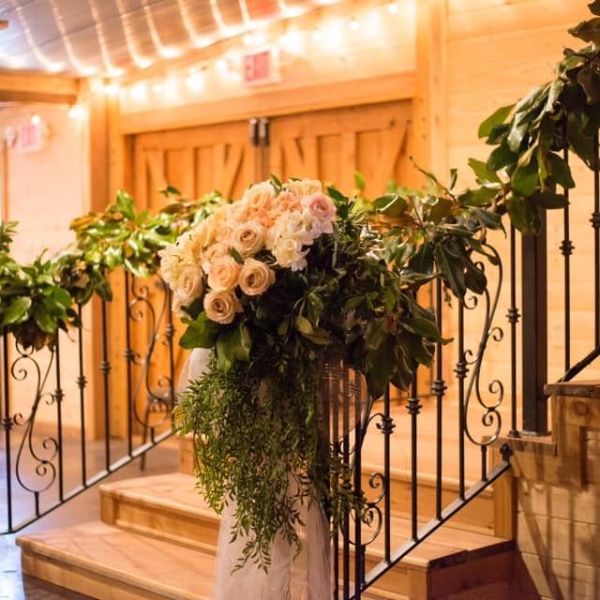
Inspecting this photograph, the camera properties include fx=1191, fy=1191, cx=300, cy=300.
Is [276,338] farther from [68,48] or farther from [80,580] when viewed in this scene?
[68,48]

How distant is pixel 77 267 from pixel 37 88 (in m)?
3.45

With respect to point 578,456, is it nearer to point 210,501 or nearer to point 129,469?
point 210,501

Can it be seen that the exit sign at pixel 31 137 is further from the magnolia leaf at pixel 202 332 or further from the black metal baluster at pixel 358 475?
the magnolia leaf at pixel 202 332

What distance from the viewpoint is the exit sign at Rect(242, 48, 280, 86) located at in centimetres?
695

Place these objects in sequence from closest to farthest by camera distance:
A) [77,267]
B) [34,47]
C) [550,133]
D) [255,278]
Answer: [255,278] → [550,133] → [77,267] → [34,47]

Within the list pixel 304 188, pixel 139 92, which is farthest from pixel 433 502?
pixel 139 92

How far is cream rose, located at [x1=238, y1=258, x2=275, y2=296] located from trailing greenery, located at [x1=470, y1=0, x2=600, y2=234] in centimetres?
85

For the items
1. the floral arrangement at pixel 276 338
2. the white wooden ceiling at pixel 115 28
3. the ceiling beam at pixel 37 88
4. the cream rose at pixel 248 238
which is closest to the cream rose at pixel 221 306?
the floral arrangement at pixel 276 338

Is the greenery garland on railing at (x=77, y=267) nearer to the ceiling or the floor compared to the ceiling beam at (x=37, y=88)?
nearer to the floor

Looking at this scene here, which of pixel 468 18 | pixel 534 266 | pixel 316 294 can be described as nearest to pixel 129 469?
pixel 468 18

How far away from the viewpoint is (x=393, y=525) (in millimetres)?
4078

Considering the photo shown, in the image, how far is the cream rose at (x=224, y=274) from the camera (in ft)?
9.49

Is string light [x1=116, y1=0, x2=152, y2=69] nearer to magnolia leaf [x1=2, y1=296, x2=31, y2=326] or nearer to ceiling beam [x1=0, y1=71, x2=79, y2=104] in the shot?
ceiling beam [x1=0, y1=71, x2=79, y2=104]

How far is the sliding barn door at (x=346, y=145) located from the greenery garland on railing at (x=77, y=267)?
4.88 feet
